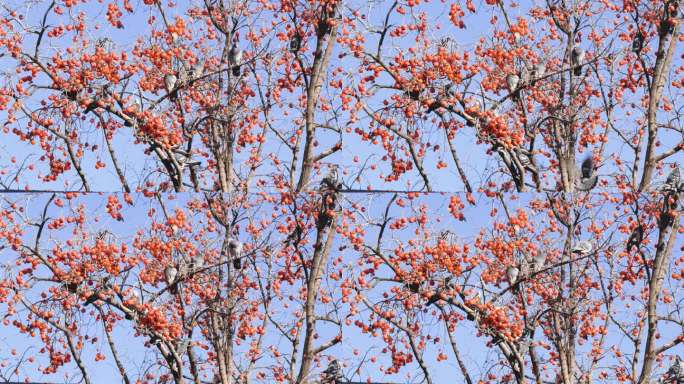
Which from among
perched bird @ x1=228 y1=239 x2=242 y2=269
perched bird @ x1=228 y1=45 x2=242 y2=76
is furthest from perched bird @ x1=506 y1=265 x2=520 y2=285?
perched bird @ x1=228 y1=45 x2=242 y2=76

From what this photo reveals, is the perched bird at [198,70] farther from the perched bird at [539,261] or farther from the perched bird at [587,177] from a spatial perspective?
the perched bird at [587,177]

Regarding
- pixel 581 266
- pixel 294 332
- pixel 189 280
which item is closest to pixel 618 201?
pixel 581 266

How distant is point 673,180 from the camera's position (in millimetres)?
6523

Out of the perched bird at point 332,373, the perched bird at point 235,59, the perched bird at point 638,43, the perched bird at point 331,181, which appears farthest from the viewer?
the perched bird at point 638,43

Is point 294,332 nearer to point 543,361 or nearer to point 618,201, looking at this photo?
point 543,361

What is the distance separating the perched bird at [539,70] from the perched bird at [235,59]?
2.37 meters

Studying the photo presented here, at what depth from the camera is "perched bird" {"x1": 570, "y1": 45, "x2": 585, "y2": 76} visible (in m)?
6.82

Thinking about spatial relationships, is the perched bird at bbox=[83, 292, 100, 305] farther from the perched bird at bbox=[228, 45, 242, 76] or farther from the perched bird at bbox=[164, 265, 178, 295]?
the perched bird at bbox=[228, 45, 242, 76]

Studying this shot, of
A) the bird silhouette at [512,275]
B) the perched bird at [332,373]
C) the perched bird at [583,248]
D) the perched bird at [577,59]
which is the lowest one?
the perched bird at [332,373]

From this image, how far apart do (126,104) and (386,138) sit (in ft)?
6.98

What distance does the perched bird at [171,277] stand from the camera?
6.60 metres

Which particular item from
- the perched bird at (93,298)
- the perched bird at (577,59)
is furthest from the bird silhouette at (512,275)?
the perched bird at (93,298)

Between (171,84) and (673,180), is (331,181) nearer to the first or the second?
(171,84)

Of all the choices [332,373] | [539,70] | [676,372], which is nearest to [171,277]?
[332,373]
